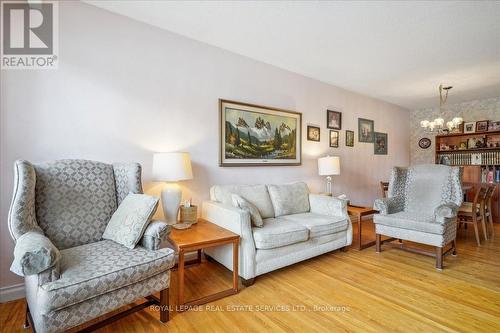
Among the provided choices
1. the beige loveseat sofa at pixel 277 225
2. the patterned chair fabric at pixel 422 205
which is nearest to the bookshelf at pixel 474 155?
the patterned chair fabric at pixel 422 205

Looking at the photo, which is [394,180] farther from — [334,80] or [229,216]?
[229,216]

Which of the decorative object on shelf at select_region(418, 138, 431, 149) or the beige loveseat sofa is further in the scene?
the decorative object on shelf at select_region(418, 138, 431, 149)

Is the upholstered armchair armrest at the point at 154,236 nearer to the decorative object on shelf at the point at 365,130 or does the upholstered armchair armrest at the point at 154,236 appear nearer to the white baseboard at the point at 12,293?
the white baseboard at the point at 12,293

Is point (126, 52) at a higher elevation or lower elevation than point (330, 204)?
higher

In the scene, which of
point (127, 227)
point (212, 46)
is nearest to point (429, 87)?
point (212, 46)

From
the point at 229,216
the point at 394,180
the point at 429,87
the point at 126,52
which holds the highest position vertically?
the point at 429,87

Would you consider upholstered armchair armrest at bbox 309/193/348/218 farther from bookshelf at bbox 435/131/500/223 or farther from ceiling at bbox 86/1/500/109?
bookshelf at bbox 435/131/500/223

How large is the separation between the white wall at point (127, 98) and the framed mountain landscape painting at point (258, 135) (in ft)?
0.34

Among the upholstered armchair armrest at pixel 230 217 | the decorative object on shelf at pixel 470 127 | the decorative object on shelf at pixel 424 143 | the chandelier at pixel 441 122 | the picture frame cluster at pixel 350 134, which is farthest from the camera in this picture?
the decorative object on shelf at pixel 424 143

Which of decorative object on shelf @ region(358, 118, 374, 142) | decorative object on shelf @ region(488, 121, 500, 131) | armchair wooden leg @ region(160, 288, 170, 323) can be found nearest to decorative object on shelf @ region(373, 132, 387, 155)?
decorative object on shelf @ region(358, 118, 374, 142)

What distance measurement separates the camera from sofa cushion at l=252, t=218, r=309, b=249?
2.29 metres

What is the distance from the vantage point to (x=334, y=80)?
4184 mm

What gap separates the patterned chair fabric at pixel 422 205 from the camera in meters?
2.66

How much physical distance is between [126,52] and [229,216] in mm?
1900
